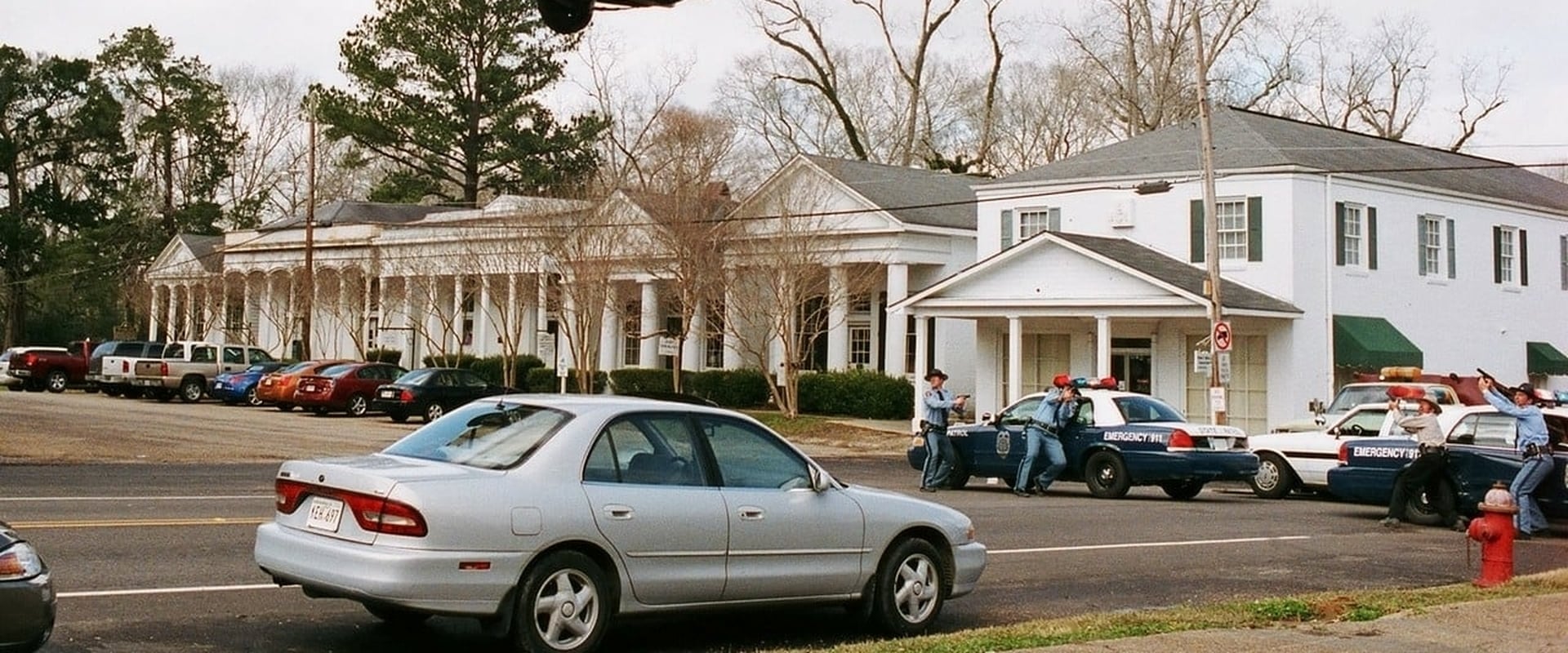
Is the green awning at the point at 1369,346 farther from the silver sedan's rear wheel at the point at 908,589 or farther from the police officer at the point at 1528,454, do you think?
the silver sedan's rear wheel at the point at 908,589

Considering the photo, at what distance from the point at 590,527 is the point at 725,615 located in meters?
2.23

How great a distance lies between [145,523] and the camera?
13531mm

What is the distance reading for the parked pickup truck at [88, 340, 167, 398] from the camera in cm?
4697

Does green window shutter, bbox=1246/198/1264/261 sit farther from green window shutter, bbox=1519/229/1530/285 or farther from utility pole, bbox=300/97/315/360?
utility pole, bbox=300/97/315/360

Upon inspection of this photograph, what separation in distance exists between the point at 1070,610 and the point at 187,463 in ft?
56.3

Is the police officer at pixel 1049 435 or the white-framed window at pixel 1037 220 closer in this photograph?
the police officer at pixel 1049 435

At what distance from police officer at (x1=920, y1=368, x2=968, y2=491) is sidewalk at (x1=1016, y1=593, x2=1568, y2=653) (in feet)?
37.7

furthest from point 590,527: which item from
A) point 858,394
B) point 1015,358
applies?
point 858,394

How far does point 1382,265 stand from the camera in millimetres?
37531

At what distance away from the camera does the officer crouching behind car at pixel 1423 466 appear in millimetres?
17609

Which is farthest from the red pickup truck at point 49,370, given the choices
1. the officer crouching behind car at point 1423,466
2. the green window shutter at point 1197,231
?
the officer crouching behind car at point 1423,466

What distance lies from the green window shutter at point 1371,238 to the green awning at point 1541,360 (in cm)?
760

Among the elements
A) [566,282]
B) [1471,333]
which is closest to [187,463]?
[566,282]

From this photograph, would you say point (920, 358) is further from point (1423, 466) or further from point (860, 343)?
point (1423, 466)
